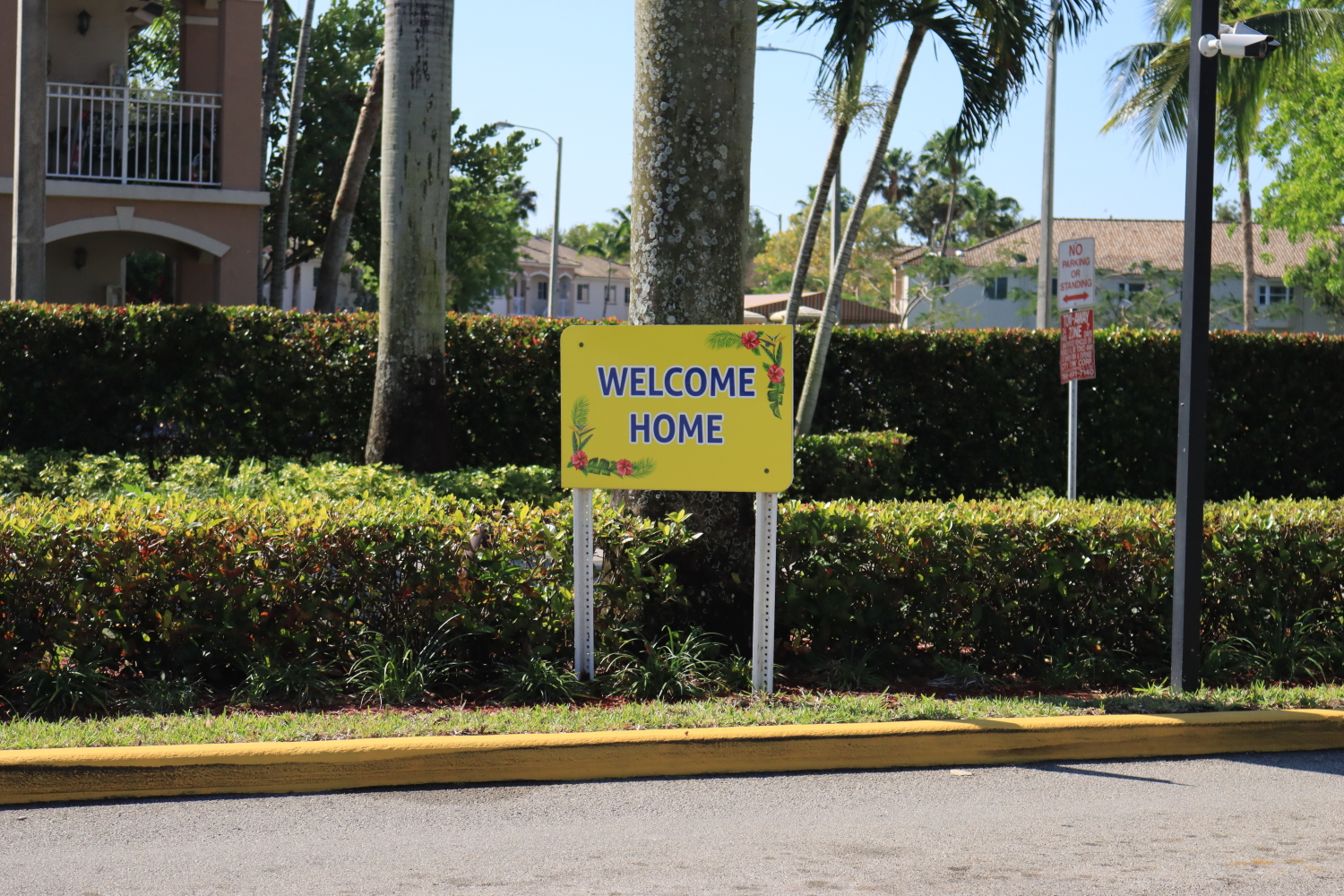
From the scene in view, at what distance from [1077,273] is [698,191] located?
5.00 meters

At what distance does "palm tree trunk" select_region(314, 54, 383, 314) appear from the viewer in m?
14.6

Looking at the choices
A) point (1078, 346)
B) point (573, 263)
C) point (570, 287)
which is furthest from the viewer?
point (570, 287)

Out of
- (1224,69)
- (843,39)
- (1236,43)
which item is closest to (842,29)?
(843,39)

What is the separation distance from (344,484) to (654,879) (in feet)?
14.8

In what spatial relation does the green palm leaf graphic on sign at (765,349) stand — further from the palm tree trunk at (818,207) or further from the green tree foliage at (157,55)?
the green tree foliage at (157,55)

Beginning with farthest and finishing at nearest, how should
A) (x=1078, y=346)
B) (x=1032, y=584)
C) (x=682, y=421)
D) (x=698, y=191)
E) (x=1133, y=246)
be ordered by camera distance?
(x=1133, y=246), (x=1078, y=346), (x=1032, y=584), (x=698, y=191), (x=682, y=421)

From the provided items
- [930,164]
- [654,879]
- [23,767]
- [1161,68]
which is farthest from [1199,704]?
[930,164]

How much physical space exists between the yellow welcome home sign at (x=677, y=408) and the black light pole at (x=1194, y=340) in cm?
193

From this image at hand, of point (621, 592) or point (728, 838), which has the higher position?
point (621, 592)

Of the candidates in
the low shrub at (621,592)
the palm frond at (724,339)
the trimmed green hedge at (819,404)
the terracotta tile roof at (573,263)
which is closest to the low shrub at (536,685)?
the low shrub at (621,592)

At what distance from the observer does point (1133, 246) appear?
60.6m

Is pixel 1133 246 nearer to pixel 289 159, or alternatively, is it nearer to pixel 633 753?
pixel 289 159

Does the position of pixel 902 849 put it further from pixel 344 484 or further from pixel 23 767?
pixel 344 484

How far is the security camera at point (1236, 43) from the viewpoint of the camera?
571cm
